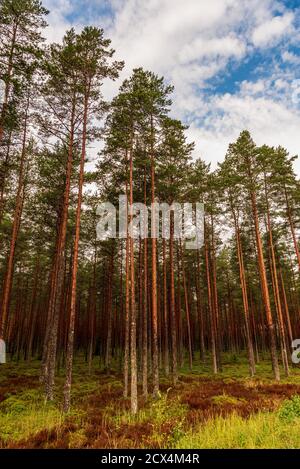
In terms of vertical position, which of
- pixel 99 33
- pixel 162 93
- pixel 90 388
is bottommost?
pixel 90 388

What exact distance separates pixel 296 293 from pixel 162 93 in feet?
127

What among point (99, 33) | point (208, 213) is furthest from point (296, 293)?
point (99, 33)

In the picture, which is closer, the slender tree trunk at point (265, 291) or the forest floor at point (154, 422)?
the forest floor at point (154, 422)

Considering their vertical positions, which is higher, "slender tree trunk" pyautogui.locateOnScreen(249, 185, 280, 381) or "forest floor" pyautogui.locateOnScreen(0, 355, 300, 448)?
"slender tree trunk" pyautogui.locateOnScreen(249, 185, 280, 381)

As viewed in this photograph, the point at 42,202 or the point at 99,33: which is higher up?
the point at 99,33

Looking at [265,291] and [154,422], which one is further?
[265,291]

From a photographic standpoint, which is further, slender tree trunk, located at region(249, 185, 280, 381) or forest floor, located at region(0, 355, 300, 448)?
slender tree trunk, located at region(249, 185, 280, 381)

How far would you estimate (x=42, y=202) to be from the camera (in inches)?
705

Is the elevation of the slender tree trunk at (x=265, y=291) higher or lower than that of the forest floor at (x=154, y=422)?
higher

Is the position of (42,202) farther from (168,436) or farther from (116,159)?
(168,436)

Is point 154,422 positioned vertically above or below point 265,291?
below
